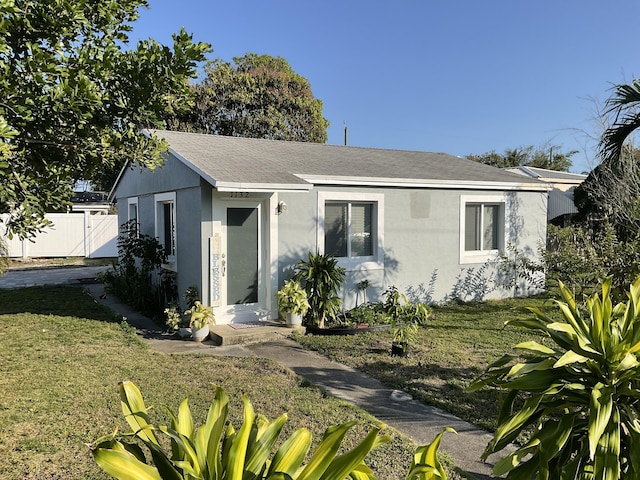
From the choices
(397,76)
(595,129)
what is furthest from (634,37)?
(397,76)

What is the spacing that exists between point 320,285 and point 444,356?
2.89 meters

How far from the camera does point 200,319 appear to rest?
855cm

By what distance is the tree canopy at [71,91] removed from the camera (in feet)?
13.5

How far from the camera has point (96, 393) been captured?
579cm

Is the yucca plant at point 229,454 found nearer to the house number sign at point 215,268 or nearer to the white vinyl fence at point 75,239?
the house number sign at point 215,268

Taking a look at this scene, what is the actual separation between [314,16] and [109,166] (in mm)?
14313

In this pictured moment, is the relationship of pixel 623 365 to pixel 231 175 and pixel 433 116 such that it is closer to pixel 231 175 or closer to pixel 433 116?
pixel 231 175

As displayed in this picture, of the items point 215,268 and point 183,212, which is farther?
point 183,212

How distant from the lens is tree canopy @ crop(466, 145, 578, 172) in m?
38.9

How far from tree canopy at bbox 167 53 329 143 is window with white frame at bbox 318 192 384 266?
20.3m

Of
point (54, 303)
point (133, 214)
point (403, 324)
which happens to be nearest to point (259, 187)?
point (403, 324)

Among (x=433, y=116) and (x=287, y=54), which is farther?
(x=287, y=54)

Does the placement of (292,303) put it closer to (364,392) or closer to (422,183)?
(364,392)

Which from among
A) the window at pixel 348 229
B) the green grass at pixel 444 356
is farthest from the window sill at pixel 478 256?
the window at pixel 348 229
